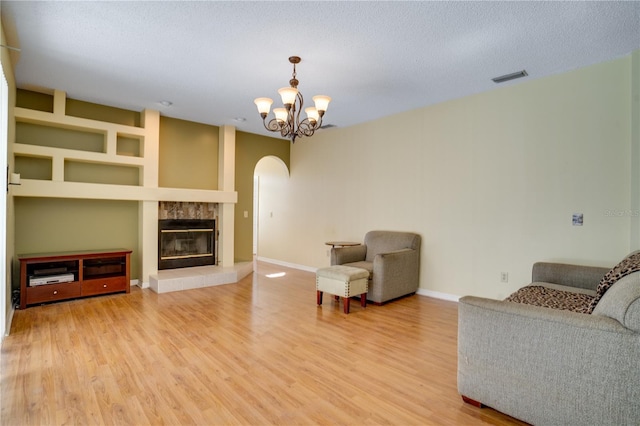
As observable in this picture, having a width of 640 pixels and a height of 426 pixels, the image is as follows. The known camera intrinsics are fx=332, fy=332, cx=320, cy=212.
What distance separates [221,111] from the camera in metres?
5.07

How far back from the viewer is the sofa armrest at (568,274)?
10.1ft

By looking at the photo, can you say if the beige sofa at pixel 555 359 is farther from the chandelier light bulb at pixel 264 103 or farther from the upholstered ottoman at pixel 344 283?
the chandelier light bulb at pixel 264 103

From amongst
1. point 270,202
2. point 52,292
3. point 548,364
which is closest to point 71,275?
point 52,292

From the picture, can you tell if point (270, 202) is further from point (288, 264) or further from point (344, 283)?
point (344, 283)

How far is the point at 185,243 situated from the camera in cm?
567

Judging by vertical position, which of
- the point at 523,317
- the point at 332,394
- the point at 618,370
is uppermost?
the point at 523,317

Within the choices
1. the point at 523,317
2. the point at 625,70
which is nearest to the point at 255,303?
the point at 523,317

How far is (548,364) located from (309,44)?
292 centimetres

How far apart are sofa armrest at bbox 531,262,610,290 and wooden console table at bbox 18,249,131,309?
200 inches

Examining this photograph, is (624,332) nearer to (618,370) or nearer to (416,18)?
(618,370)

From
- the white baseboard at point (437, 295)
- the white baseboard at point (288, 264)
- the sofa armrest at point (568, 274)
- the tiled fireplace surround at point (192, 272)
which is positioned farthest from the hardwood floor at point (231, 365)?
the white baseboard at point (288, 264)

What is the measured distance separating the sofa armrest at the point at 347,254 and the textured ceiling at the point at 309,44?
209 cm

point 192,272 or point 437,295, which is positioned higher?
point 192,272

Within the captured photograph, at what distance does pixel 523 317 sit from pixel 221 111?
469 centimetres
